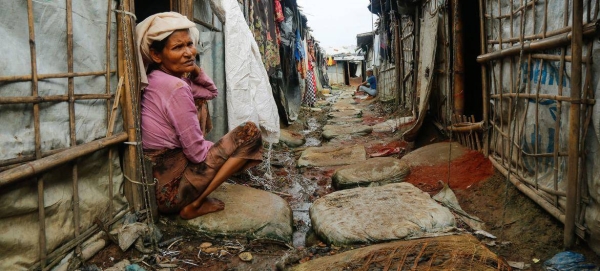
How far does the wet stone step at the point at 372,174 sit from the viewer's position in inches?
182

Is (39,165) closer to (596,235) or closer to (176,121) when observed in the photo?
(176,121)

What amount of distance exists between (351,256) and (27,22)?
212 cm

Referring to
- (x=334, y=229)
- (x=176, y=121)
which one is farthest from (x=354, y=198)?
Answer: (x=176, y=121)

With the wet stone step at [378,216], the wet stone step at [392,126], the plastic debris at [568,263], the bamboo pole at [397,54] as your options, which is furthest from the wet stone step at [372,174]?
the bamboo pole at [397,54]

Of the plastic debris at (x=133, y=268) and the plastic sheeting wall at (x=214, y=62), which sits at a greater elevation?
the plastic sheeting wall at (x=214, y=62)

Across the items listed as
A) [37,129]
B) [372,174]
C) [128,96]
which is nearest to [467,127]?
[372,174]

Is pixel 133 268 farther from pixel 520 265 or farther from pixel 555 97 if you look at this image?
pixel 555 97

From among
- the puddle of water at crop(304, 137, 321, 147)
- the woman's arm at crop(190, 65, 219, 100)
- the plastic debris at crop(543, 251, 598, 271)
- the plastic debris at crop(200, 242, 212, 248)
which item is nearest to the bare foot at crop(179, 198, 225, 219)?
the plastic debris at crop(200, 242, 212, 248)

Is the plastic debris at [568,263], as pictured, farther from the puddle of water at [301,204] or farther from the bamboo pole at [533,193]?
the puddle of water at [301,204]

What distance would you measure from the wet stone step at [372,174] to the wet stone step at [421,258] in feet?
6.37

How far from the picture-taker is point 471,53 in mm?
5535

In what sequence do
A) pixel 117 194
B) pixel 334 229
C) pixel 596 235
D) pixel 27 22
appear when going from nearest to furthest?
pixel 27 22
pixel 596 235
pixel 117 194
pixel 334 229

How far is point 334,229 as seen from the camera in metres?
3.15

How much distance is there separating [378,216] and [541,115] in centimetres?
139
